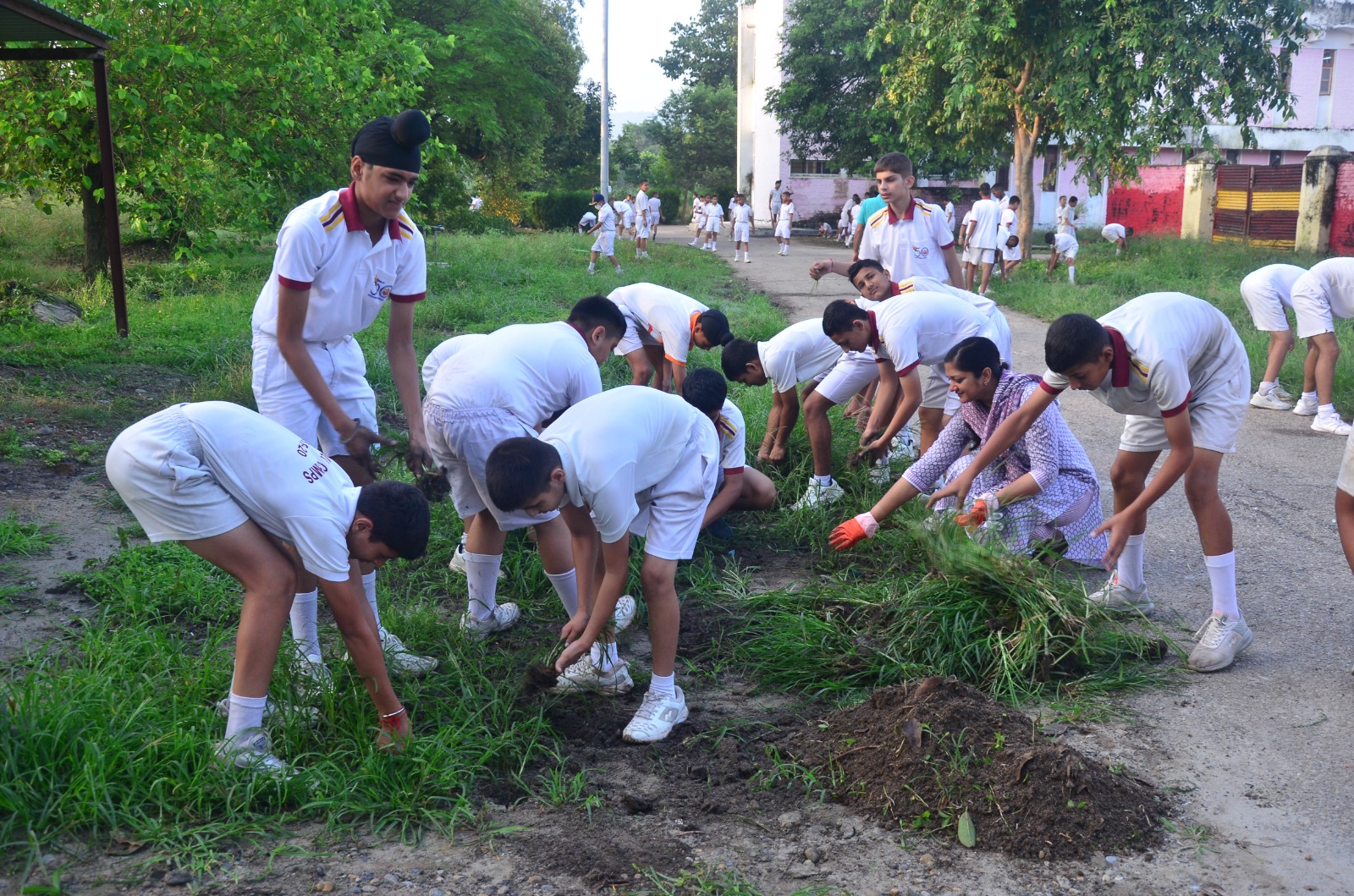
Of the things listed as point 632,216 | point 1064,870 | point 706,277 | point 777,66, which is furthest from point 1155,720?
point 777,66

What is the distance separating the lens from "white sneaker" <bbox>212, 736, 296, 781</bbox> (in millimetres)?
3072

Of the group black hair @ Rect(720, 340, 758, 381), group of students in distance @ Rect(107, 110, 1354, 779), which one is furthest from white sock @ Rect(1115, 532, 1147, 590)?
black hair @ Rect(720, 340, 758, 381)

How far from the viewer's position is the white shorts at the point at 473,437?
3.99 meters

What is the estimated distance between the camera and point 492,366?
4.05 meters

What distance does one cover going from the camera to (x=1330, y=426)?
304 inches

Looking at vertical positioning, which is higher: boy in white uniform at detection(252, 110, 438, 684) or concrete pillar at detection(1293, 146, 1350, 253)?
concrete pillar at detection(1293, 146, 1350, 253)

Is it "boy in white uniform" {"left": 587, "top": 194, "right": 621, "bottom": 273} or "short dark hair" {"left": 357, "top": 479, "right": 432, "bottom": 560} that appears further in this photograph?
"boy in white uniform" {"left": 587, "top": 194, "right": 621, "bottom": 273}

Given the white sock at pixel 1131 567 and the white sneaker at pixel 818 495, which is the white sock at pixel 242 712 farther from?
the white sock at pixel 1131 567

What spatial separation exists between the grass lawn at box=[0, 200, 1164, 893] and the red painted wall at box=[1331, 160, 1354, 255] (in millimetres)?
18802

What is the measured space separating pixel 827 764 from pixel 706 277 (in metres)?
15.2

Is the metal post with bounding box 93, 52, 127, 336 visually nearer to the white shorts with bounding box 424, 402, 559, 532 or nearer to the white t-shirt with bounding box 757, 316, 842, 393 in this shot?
the white t-shirt with bounding box 757, 316, 842, 393

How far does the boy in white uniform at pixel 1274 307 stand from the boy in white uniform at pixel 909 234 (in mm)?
2724

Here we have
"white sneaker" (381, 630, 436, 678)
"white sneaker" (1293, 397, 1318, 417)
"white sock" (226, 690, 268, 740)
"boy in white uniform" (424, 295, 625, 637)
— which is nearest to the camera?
"white sock" (226, 690, 268, 740)

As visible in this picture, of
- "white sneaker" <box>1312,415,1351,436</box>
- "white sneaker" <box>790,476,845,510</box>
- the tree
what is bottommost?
"white sneaker" <box>790,476,845,510</box>
